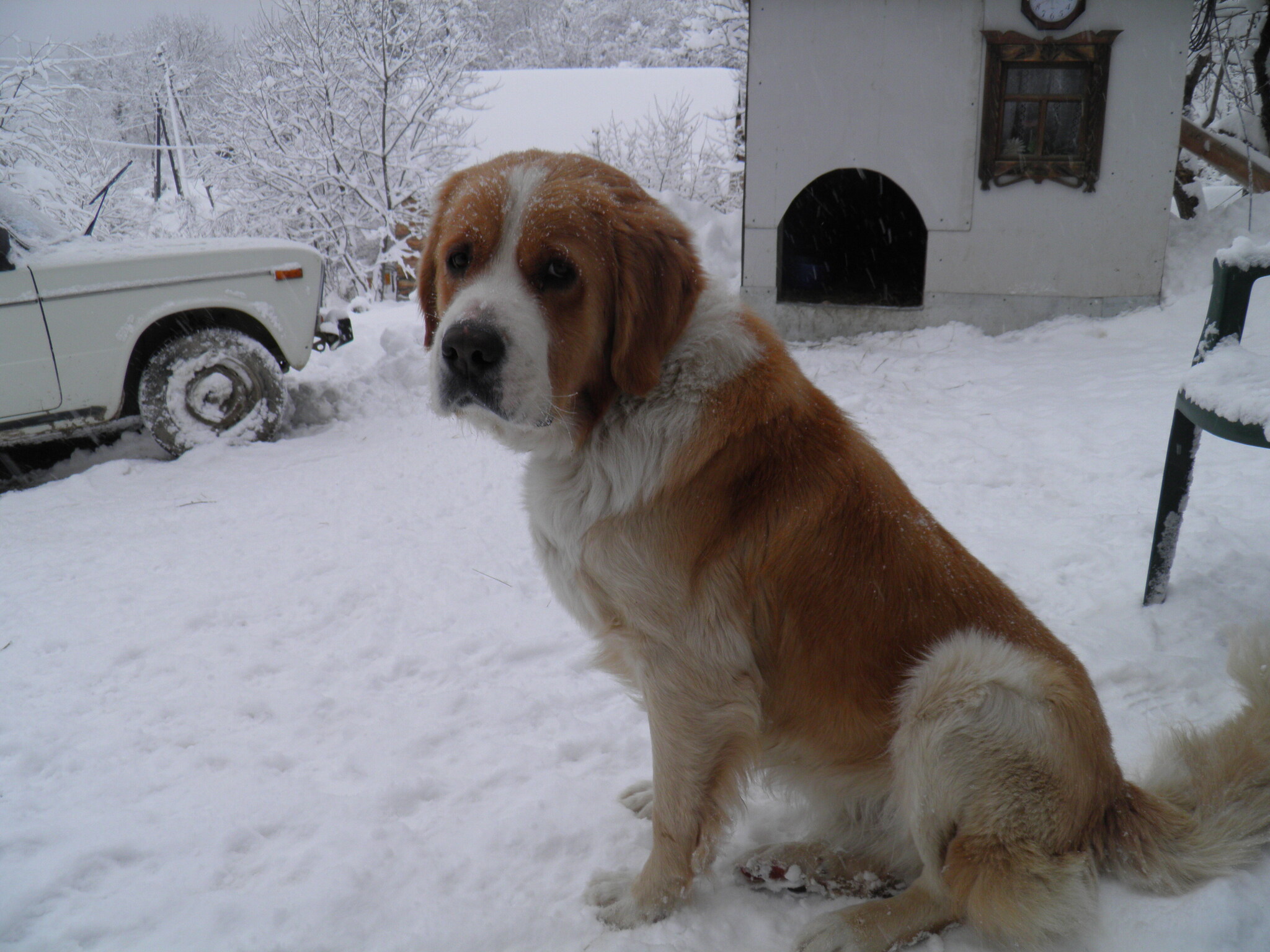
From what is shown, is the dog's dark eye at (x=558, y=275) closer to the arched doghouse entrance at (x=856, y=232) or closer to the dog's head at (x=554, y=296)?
the dog's head at (x=554, y=296)

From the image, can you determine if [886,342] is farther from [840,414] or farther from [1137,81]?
[840,414]

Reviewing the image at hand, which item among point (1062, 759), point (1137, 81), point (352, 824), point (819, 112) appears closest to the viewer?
point (1062, 759)

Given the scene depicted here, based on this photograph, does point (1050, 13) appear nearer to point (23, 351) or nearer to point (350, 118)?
point (23, 351)

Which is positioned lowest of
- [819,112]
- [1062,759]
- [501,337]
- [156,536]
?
[156,536]

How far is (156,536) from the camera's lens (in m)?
4.29

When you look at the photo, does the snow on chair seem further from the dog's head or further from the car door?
the car door

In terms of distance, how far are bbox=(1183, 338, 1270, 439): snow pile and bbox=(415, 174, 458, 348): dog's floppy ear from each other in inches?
91.1

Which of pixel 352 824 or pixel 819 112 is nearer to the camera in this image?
pixel 352 824

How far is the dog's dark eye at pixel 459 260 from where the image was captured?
6.06 feet

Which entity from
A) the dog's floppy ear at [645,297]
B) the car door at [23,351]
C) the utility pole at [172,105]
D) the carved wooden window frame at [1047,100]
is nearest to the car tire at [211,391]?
the car door at [23,351]

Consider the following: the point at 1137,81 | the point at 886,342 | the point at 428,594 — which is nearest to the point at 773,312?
the point at 886,342

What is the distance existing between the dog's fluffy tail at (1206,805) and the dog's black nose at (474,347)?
1.68 m

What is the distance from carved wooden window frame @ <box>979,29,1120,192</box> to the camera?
663 centimetres

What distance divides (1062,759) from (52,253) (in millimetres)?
6253
